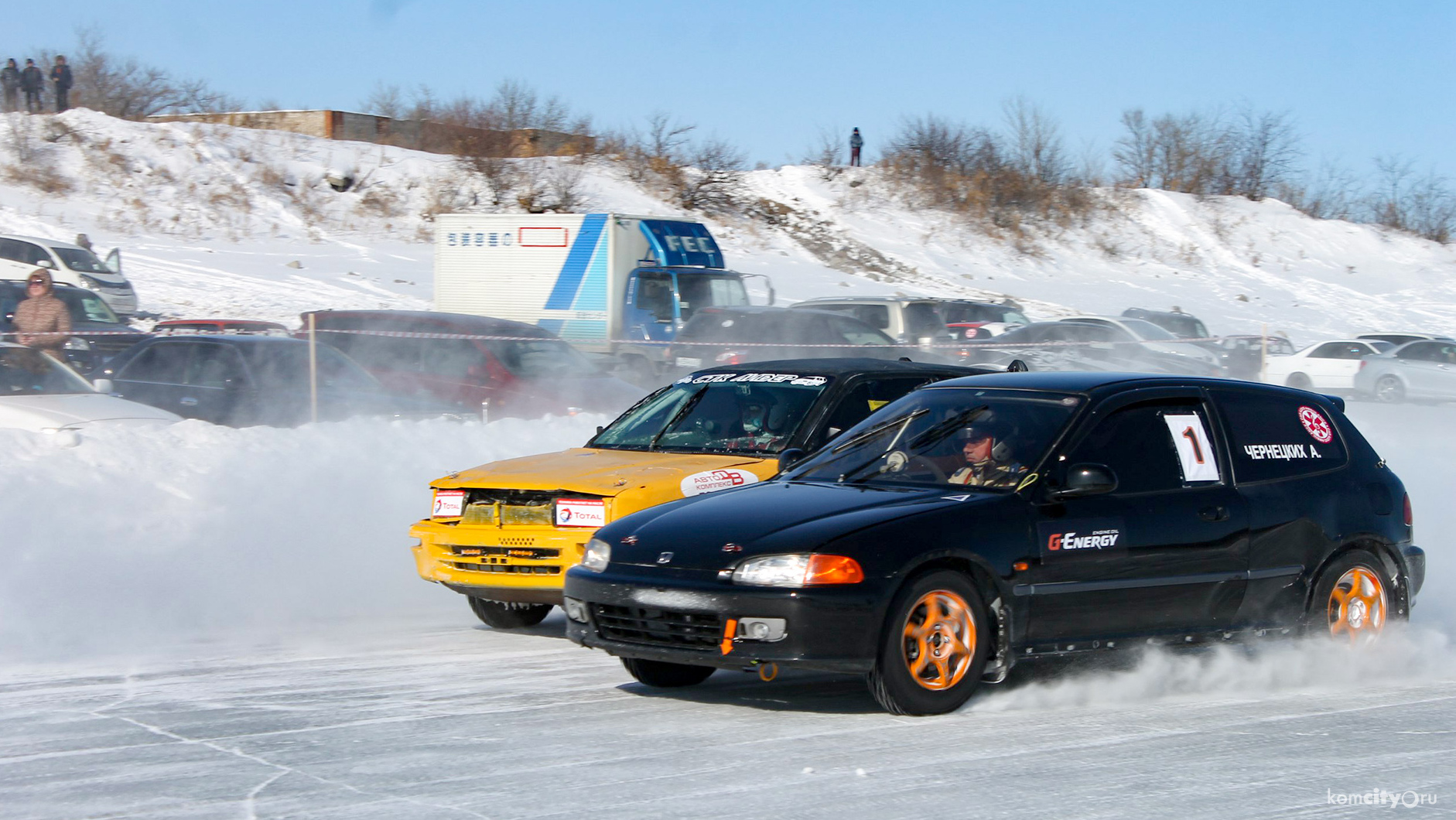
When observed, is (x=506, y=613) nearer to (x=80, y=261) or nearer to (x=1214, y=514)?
(x=1214, y=514)

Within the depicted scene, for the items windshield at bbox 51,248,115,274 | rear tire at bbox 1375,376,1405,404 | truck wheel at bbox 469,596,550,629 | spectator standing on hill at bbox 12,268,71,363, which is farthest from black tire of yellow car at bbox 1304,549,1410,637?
windshield at bbox 51,248,115,274

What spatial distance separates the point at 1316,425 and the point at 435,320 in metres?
11.9

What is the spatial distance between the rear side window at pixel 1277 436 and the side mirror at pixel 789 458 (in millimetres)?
2015

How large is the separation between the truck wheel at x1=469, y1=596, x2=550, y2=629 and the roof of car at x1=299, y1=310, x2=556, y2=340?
826 cm

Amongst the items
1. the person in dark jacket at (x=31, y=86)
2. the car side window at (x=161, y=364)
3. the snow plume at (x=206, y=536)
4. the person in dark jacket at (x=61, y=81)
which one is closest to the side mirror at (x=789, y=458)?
the snow plume at (x=206, y=536)

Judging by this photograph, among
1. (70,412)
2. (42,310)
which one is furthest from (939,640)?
(42,310)

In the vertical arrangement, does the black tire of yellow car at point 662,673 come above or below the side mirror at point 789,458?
below

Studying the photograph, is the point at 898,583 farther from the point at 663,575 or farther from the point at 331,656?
the point at 331,656

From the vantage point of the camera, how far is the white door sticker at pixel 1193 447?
6.29 metres

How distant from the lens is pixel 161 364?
1329 cm

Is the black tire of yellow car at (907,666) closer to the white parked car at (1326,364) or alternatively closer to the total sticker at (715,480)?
the total sticker at (715,480)

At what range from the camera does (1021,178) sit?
5141 cm

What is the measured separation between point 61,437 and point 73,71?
4215 centimetres

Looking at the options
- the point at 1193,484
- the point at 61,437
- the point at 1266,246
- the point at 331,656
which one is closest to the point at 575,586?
the point at 331,656
